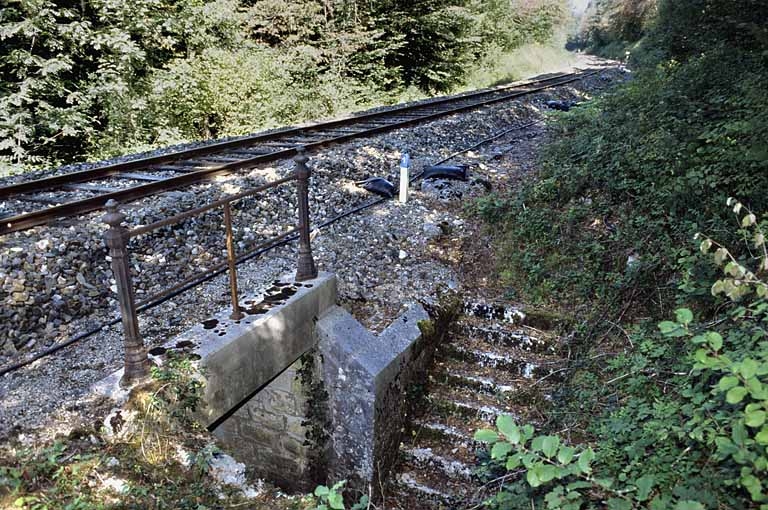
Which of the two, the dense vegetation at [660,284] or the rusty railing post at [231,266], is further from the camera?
the rusty railing post at [231,266]

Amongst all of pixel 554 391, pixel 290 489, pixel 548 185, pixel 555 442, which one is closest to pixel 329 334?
pixel 290 489

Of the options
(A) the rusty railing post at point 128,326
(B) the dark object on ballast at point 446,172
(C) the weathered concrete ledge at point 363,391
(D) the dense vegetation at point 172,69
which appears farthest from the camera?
(D) the dense vegetation at point 172,69

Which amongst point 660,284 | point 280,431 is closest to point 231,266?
point 280,431

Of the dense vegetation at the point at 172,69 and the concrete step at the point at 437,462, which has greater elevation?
the dense vegetation at the point at 172,69

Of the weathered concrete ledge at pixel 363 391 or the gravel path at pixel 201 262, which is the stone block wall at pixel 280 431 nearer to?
the weathered concrete ledge at pixel 363 391

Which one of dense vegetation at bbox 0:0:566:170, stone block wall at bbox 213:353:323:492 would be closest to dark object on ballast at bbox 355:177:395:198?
stone block wall at bbox 213:353:323:492

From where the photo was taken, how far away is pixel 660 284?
15.8ft

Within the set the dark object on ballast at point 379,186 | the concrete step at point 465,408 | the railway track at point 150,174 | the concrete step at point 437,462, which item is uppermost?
the railway track at point 150,174

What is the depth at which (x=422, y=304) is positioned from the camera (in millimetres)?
5461

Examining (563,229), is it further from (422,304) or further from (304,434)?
(304,434)

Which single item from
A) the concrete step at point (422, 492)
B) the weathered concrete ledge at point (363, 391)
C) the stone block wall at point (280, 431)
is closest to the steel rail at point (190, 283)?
the weathered concrete ledge at point (363, 391)

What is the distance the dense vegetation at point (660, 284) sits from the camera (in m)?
2.11

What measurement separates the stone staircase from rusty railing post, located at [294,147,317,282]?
1.74 metres

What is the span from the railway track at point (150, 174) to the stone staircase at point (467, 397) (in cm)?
294
